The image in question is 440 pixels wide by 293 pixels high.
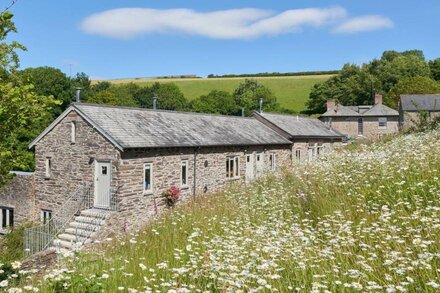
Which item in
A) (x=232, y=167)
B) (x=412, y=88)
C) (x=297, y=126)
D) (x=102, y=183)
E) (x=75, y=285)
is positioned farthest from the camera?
(x=412, y=88)

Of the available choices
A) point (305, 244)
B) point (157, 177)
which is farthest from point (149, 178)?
point (305, 244)

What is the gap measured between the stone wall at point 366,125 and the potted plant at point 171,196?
132 ft

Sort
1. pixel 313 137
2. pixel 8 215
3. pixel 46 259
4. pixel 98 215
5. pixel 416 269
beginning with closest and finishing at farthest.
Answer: pixel 416 269 < pixel 46 259 < pixel 98 215 < pixel 8 215 < pixel 313 137

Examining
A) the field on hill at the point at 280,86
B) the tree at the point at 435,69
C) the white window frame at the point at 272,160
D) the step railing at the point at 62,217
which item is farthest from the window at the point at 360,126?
the step railing at the point at 62,217

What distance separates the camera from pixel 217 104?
247ft

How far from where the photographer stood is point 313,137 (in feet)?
115

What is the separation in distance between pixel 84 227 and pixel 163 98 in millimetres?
60239

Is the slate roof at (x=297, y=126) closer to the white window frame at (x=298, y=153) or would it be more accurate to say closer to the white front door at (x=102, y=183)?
the white window frame at (x=298, y=153)

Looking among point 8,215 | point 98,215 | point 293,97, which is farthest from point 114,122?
point 293,97

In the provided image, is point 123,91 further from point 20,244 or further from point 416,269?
point 416,269

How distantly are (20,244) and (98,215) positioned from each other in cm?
461

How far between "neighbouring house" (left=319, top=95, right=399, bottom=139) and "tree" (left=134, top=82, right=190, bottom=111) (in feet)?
98.8

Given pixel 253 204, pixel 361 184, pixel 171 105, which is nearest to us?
pixel 361 184

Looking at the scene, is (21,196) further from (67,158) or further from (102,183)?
(102,183)
